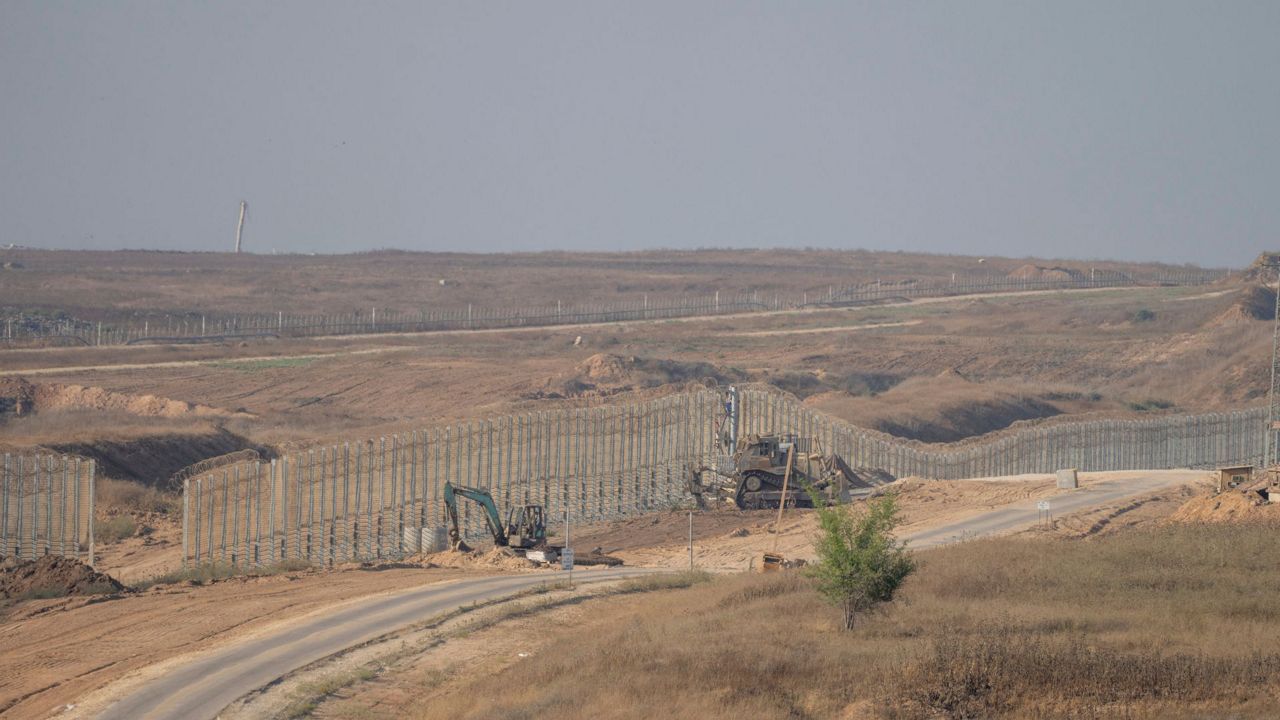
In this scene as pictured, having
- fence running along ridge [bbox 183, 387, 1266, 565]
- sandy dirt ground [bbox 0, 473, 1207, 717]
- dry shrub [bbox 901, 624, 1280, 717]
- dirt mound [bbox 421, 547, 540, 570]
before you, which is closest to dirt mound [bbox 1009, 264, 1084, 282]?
fence running along ridge [bbox 183, 387, 1266, 565]

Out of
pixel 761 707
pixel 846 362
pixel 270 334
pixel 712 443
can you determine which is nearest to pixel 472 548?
pixel 712 443

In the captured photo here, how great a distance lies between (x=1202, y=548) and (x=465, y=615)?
14820mm

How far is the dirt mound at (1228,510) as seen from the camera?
36000mm

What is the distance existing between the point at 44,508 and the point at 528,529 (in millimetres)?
12191

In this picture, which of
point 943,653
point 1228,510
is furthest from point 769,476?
point 943,653

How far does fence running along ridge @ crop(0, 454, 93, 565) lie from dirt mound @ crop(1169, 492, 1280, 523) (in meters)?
25.6

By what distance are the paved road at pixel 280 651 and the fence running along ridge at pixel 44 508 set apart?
10.1 m

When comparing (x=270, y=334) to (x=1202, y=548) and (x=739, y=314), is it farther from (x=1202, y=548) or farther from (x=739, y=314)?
(x=1202, y=548)

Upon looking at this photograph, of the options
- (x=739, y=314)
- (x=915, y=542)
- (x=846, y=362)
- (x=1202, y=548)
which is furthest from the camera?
(x=739, y=314)

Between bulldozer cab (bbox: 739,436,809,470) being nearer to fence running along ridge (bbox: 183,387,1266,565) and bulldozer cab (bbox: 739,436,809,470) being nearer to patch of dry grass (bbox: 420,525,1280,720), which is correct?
fence running along ridge (bbox: 183,387,1266,565)

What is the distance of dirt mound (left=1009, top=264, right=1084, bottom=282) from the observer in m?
175

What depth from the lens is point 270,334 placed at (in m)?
115

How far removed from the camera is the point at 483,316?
466ft

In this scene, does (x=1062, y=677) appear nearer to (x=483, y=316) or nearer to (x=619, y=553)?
(x=619, y=553)
